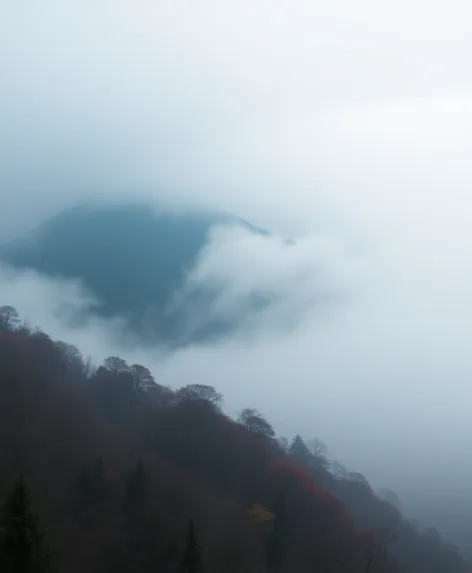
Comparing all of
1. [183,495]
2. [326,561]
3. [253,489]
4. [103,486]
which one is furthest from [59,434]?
[326,561]

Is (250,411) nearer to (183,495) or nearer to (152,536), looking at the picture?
(183,495)

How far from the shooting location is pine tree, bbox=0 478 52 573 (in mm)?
10094

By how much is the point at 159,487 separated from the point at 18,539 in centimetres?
1186

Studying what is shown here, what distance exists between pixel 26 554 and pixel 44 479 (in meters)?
10.1

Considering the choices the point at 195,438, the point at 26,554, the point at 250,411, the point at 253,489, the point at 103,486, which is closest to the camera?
the point at 26,554

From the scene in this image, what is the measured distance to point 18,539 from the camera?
1012 centimetres

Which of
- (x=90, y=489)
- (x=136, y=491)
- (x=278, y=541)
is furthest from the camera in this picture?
(x=278, y=541)

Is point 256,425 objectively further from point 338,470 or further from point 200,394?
point 338,470

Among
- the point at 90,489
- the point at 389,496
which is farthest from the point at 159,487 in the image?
the point at 389,496

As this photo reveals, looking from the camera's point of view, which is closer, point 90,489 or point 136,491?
point 90,489

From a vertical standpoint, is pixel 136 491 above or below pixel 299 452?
below

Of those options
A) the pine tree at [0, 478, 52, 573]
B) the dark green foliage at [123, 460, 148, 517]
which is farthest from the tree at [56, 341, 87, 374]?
the pine tree at [0, 478, 52, 573]

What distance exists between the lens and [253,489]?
79.9ft

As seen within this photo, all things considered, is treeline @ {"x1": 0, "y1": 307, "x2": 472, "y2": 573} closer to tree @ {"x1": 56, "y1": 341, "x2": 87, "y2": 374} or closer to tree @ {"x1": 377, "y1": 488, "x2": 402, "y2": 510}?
tree @ {"x1": 56, "y1": 341, "x2": 87, "y2": 374}
